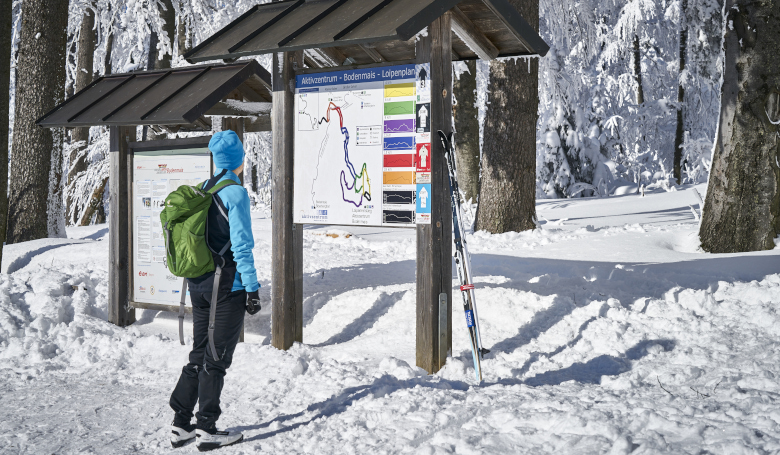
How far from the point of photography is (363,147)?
17.4ft

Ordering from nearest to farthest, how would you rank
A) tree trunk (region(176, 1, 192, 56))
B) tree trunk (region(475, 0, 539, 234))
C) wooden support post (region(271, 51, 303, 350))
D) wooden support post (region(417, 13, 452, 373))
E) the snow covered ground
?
the snow covered ground → wooden support post (region(417, 13, 452, 373)) → wooden support post (region(271, 51, 303, 350)) → tree trunk (region(475, 0, 539, 234)) → tree trunk (region(176, 1, 192, 56))

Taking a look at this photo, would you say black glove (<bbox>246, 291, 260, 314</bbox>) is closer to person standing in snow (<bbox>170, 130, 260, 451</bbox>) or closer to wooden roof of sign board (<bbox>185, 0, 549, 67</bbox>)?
person standing in snow (<bbox>170, 130, 260, 451</bbox>)

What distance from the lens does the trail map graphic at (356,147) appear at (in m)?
5.09

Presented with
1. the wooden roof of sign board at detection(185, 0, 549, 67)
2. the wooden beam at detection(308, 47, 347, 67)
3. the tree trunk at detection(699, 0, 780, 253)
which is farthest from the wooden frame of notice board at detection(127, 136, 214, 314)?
the tree trunk at detection(699, 0, 780, 253)

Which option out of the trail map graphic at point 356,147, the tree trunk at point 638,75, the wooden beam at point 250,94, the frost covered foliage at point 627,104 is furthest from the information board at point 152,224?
the tree trunk at point 638,75

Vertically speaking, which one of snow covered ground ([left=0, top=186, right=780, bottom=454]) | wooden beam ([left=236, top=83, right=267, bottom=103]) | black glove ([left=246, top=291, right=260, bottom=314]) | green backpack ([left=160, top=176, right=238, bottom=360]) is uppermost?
wooden beam ([left=236, top=83, right=267, bottom=103])

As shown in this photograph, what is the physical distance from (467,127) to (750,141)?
753cm

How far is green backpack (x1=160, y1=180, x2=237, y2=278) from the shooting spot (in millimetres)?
3639

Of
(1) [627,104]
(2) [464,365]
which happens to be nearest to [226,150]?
(2) [464,365]

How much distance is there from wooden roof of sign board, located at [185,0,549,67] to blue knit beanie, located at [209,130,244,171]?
1.23 meters

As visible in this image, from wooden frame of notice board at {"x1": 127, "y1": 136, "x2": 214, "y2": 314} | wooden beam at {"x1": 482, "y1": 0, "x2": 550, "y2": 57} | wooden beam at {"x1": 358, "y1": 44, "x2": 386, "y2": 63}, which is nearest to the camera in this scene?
wooden beam at {"x1": 482, "y1": 0, "x2": 550, "y2": 57}

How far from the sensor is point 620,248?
872 cm

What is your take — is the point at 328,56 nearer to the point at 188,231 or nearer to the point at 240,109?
the point at 240,109

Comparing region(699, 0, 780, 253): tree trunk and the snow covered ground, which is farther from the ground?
region(699, 0, 780, 253): tree trunk
